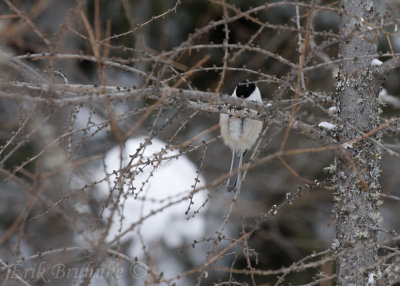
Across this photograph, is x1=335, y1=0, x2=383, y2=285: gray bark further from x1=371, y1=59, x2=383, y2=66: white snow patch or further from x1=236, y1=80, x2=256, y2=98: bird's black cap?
x1=236, y1=80, x2=256, y2=98: bird's black cap

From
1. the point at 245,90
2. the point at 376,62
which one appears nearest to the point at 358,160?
the point at 376,62

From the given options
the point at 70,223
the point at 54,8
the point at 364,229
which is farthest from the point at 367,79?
the point at 54,8

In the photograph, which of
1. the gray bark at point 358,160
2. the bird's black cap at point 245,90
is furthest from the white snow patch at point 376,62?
the bird's black cap at point 245,90

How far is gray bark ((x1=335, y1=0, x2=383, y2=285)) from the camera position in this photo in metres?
3.07

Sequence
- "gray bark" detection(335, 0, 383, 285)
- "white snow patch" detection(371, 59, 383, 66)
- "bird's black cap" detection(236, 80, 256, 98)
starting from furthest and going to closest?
1. "bird's black cap" detection(236, 80, 256, 98)
2. "white snow patch" detection(371, 59, 383, 66)
3. "gray bark" detection(335, 0, 383, 285)

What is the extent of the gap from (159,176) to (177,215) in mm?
614

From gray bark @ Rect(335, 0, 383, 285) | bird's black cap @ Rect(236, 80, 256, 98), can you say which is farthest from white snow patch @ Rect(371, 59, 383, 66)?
bird's black cap @ Rect(236, 80, 256, 98)

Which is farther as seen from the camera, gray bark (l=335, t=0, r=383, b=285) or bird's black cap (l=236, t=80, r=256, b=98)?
bird's black cap (l=236, t=80, r=256, b=98)

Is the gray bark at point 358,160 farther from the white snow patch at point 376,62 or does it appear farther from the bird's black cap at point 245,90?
the bird's black cap at point 245,90

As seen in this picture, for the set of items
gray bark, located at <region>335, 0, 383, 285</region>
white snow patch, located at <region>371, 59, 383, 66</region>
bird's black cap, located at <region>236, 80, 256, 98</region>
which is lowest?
gray bark, located at <region>335, 0, 383, 285</region>

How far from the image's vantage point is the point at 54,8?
805cm

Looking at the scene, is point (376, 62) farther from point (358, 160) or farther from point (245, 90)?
point (245, 90)

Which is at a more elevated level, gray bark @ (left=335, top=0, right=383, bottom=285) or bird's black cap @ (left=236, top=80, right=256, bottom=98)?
bird's black cap @ (left=236, top=80, right=256, bottom=98)

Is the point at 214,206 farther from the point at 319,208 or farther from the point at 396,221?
the point at 396,221
